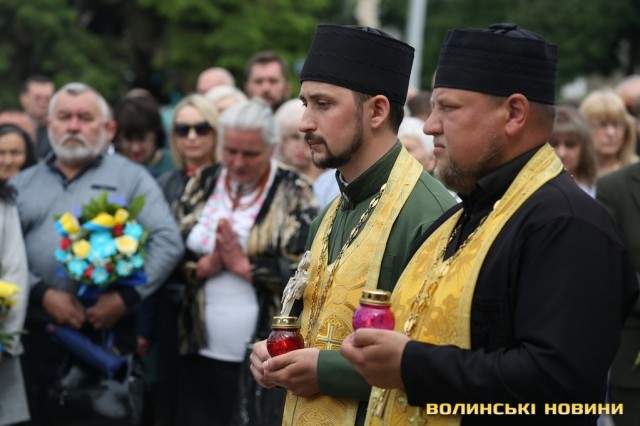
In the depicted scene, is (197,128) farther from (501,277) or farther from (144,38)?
(144,38)

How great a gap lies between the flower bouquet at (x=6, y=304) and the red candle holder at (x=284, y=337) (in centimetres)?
293

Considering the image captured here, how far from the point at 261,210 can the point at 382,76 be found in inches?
98.9

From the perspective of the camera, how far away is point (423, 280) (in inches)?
139

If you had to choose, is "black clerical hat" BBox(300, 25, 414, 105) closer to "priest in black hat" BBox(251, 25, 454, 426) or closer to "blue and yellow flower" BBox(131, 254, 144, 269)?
"priest in black hat" BBox(251, 25, 454, 426)

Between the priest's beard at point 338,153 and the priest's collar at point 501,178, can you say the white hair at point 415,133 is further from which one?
the priest's collar at point 501,178

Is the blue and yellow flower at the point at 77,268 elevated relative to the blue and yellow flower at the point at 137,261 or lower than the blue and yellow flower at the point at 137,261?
lower

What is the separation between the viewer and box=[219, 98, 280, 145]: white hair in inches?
270

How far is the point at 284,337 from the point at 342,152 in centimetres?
73

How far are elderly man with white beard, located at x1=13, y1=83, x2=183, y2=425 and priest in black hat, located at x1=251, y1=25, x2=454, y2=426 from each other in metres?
2.58

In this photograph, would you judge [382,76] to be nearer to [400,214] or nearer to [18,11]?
[400,214]

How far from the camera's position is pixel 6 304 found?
6617 mm

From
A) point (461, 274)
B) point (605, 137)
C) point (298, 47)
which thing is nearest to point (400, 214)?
point (461, 274)

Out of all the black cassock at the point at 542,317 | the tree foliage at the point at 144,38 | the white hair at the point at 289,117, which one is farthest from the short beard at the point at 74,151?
the tree foliage at the point at 144,38

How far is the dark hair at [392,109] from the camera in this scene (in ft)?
14.3
